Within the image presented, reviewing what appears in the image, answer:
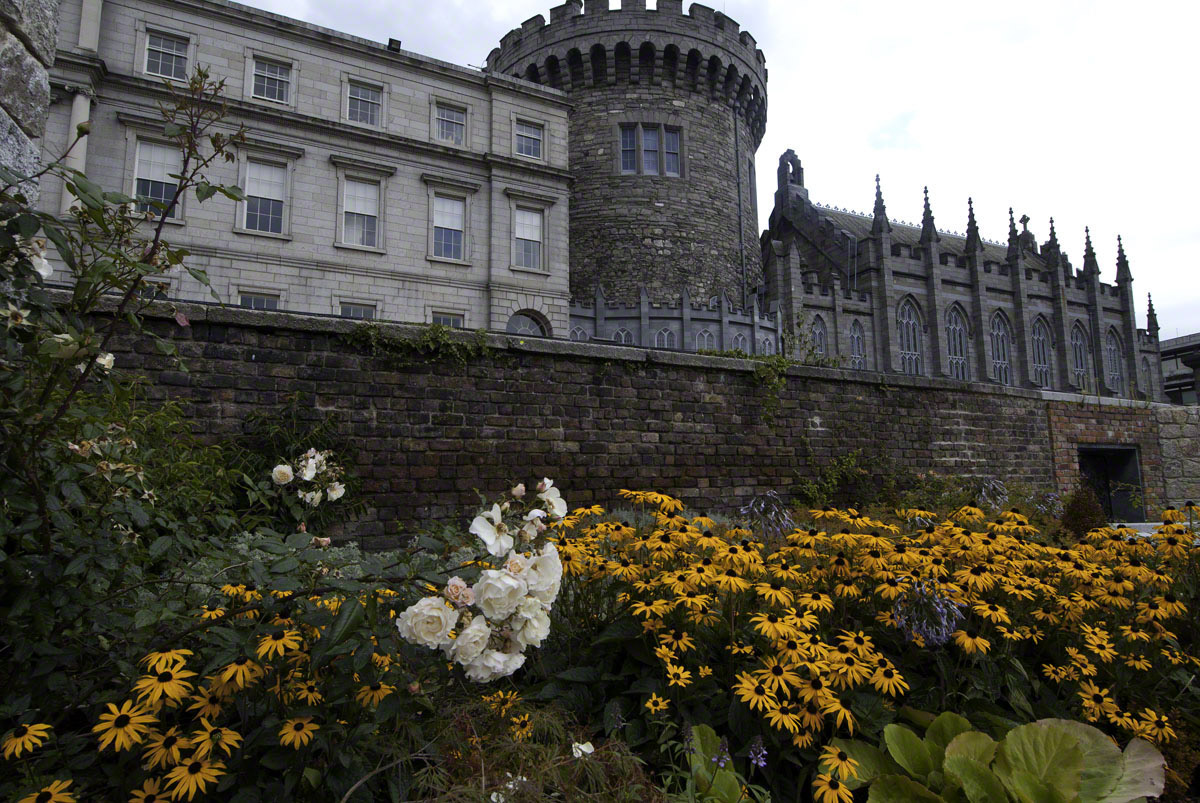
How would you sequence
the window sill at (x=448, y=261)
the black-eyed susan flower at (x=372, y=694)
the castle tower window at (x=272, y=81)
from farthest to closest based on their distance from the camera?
1. the window sill at (x=448, y=261)
2. the castle tower window at (x=272, y=81)
3. the black-eyed susan flower at (x=372, y=694)

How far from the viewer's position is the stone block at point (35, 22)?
2.56 meters

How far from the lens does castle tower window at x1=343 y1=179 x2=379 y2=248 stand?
17562mm

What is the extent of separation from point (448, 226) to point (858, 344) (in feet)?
67.5

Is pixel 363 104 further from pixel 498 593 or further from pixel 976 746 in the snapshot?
pixel 976 746

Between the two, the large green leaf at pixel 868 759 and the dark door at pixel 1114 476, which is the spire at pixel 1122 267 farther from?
the large green leaf at pixel 868 759

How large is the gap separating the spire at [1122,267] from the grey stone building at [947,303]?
0.07 m

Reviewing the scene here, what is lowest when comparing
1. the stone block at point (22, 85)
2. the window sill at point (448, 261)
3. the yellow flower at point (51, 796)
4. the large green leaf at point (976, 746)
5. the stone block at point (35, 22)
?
the large green leaf at point (976, 746)

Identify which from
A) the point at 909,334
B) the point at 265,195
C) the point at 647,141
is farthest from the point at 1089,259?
the point at 265,195

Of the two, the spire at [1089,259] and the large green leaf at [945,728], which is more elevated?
the spire at [1089,259]

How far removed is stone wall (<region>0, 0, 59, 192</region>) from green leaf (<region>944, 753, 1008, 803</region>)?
394 centimetres

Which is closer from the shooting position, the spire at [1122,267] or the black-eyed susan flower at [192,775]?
the black-eyed susan flower at [192,775]

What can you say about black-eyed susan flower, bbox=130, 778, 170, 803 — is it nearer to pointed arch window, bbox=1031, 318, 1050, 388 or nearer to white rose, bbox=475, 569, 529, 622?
white rose, bbox=475, 569, 529, 622

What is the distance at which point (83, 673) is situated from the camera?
7.39ft

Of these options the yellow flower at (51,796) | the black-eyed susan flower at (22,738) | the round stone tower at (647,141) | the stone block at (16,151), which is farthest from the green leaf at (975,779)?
the round stone tower at (647,141)
